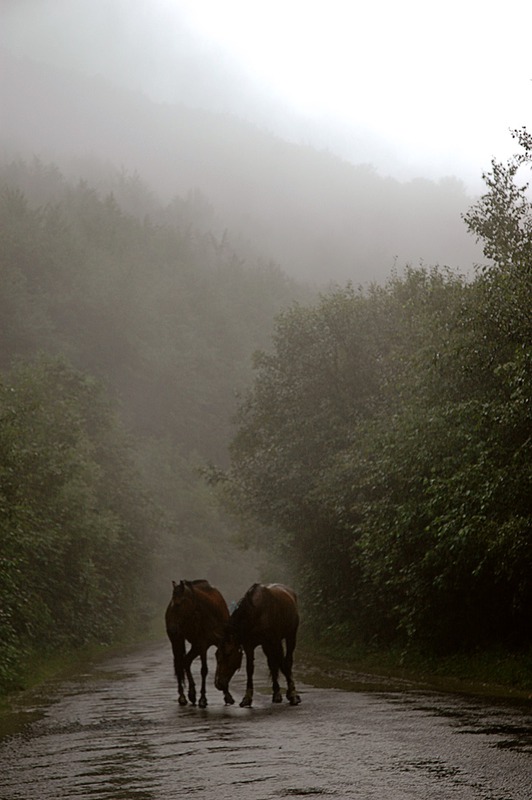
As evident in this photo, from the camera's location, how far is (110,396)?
64875 millimetres

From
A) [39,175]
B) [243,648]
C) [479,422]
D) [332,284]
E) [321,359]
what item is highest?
[39,175]

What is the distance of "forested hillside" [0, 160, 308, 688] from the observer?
3219 cm

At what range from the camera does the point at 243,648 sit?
595 inches

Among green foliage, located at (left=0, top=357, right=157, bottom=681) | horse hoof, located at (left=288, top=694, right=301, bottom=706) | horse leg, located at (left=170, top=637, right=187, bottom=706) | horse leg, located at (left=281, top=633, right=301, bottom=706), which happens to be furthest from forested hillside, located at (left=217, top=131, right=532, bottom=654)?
green foliage, located at (left=0, top=357, right=157, bottom=681)

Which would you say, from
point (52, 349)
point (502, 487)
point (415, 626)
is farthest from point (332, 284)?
point (52, 349)

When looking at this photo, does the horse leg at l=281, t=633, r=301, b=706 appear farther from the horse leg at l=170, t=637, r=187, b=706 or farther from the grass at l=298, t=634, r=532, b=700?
the grass at l=298, t=634, r=532, b=700

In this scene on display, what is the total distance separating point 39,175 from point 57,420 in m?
96.6

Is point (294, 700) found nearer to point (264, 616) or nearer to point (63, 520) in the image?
point (264, 616)

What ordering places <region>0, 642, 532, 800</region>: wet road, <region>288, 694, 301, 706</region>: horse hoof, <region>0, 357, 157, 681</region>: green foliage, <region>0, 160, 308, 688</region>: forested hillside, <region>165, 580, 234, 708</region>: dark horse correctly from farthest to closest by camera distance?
<region>0, 160, 308, 688</region>: forested hillside < <region>0, 357, 157, 681</region>: green foliage < <region>165, 580, 234, 708</region>: dark horse < <region>288, 694, 301, 706</region>: horse hoof < <region>0, 642, 532, 800</region>: wet road

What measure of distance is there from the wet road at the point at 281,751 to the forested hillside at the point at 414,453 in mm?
4388

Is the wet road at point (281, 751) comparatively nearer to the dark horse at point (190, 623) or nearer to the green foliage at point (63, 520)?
the dark horse at point (190, 623)

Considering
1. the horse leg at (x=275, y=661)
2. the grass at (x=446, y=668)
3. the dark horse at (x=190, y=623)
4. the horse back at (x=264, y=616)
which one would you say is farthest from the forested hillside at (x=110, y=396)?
the grass at (x=446, y=668)

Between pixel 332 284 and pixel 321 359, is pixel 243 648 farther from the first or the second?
pixel 332 284

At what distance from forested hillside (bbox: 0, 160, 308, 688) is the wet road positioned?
8.48 meters
